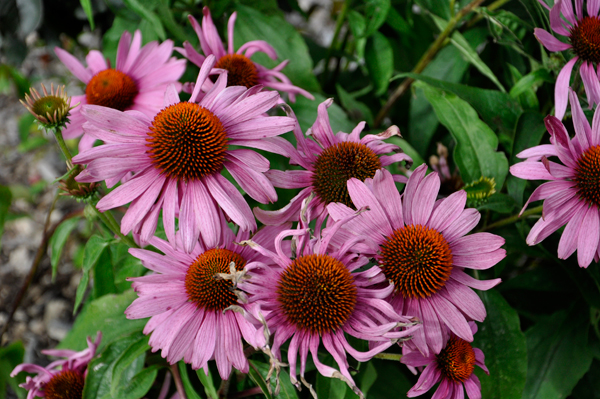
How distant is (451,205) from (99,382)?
671mm

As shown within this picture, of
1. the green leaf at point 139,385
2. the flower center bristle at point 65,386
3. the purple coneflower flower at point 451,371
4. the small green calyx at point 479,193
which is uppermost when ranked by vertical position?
the small green calyx at point 479,193

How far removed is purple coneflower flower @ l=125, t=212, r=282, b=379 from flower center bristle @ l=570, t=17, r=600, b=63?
2.09 feet

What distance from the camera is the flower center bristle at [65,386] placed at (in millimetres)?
846

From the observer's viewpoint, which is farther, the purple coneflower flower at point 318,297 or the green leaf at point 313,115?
the green leaf at point 313,115

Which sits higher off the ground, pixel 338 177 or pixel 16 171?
pixel 338 177

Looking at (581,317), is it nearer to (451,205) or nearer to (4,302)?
(451,205)

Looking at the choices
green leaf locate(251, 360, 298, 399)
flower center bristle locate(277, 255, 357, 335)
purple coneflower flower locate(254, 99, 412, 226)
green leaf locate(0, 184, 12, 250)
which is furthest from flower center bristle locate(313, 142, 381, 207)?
green leaf locate(0, 184, 12, 250)

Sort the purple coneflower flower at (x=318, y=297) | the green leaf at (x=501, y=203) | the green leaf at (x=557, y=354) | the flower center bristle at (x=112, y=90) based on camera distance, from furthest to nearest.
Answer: the green leaf at (x=557, y=354) → the flower center bristle at (x=112, y=90) → the green leaf at (x=501, y=203) → the purple coneflower flower at (x=318, y=297)

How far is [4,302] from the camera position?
1.78 metres

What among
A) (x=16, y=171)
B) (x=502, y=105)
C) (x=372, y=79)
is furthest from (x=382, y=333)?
(x=16, y=171)

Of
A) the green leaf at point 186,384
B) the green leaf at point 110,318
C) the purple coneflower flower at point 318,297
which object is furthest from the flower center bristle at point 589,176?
the green leaf at point 110,318

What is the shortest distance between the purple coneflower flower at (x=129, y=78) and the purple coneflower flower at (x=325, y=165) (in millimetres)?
329

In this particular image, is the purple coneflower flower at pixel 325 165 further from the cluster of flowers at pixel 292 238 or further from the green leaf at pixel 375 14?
the green leaf at pixel 375 14

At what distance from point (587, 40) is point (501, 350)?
0.58 meters
